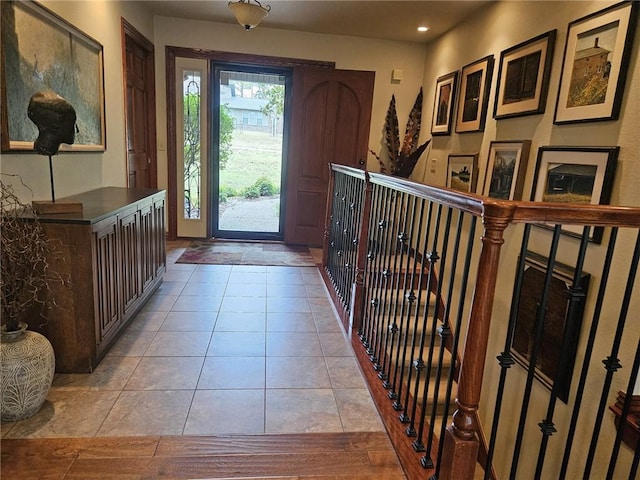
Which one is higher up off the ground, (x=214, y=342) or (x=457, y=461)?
(x=457, y=461)

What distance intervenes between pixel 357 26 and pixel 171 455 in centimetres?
451

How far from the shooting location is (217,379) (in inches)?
86.9

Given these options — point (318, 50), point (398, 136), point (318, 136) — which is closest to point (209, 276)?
point (318, 136)

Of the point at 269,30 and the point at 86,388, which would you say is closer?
the point at 86,388

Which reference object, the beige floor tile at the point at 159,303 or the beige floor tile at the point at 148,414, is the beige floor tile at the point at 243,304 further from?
the beige floor tile at the point at 148,414

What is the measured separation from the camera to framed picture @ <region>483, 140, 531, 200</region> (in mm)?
3098

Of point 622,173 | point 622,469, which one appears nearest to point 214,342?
point 622,469

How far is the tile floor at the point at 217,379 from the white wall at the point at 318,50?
2.71 metres

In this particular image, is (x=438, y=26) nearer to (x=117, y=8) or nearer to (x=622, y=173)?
(x=622, y=173)

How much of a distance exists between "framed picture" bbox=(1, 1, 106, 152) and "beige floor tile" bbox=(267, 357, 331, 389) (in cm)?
185

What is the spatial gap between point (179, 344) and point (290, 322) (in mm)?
807

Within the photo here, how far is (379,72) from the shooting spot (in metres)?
5.09

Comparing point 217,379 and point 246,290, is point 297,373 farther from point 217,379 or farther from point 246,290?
point 246,290

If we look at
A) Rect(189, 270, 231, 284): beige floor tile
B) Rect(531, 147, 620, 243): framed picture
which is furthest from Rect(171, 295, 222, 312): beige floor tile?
Rect(531, 147, 620, 243): framed picture
